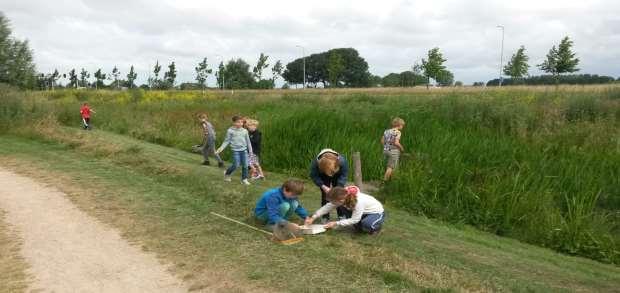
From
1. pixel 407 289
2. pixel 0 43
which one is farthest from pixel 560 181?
pixel 0 43

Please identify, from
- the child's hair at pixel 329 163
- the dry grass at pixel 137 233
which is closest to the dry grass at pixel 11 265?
the dry grass at pixel 137 233

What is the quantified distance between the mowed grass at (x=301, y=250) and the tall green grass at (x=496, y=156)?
0.71m

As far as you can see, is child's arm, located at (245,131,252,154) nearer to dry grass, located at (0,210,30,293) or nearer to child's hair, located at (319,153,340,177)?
child's hair, located at (319,153,340,177)

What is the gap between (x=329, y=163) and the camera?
6.54m

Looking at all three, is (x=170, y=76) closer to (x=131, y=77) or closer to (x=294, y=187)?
(x=131, y=77)

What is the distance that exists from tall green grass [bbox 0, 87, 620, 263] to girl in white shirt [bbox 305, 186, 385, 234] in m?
3.26

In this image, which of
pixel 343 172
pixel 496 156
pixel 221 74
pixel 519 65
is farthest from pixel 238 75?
pixel 343 172

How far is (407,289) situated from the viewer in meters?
4.82

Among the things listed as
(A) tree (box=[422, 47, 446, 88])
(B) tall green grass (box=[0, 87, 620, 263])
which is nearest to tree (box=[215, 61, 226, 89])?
(A) tree (box=[422, 47, 446, 88])

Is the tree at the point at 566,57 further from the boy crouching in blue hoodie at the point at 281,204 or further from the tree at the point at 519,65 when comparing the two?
the boy crouching in blue hoodie at the point at 281,204

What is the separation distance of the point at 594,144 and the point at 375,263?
31.2 feet

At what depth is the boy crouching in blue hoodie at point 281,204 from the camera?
6363 millimetres

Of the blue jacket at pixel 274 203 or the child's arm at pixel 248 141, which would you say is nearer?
the blue jacket at pixel 274 203

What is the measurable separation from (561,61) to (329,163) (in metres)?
37.7
